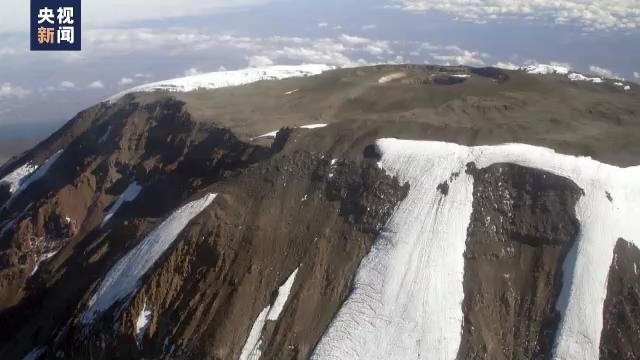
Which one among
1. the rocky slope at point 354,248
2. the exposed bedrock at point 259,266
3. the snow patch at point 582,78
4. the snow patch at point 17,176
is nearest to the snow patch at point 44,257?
the rocky slope at point 354,248

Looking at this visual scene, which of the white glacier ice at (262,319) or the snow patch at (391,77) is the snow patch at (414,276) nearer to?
the white glacier ice at (262,319)

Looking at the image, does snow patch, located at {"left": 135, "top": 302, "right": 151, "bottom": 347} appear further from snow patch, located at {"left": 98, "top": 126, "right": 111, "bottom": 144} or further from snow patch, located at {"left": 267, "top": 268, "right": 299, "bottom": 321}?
snow patch, located at {"left": 98, "top": 126, "right": 111, "bottom": 144}

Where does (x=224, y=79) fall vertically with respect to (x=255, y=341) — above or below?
above

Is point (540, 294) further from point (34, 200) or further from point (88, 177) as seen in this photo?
point (34, 200)

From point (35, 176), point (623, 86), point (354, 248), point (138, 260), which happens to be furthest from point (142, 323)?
point (623, 86)

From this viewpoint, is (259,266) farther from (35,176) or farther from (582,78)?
(582,78)

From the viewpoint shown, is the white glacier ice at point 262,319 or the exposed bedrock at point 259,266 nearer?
the white glacier ice at point 262,319
